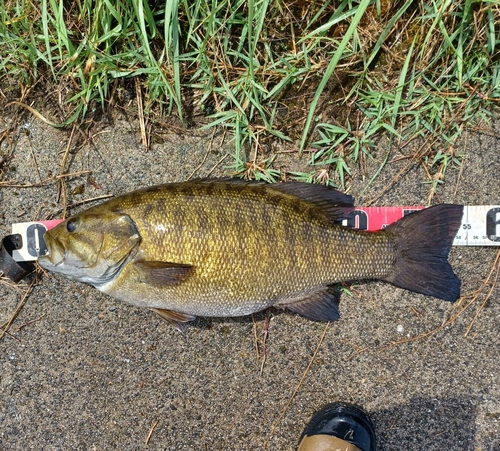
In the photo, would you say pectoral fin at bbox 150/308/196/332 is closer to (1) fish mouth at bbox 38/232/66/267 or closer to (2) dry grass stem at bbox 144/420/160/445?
(1) fish mouth at bbox 38/232/66/267

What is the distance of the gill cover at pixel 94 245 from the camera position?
7.13 feet

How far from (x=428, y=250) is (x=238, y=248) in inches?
45.8

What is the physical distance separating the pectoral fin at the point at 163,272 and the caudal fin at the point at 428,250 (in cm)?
126

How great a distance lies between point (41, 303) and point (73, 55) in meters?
1.67

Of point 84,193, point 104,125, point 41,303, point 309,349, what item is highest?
point 104,125

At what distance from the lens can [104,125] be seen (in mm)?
2662

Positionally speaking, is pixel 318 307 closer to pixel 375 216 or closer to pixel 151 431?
pixel 375 216

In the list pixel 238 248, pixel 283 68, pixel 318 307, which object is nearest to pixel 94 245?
pixel 238 248

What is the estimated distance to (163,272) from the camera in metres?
2.14

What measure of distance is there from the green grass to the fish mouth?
0.88m

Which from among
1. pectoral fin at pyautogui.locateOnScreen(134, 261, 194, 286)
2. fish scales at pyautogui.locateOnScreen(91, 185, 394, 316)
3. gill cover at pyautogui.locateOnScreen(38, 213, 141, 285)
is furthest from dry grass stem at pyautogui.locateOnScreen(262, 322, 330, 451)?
gill cover at pyautogui.locateOnScreen(38, 213, 141, 285)

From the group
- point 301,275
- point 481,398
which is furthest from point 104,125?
point 481,398

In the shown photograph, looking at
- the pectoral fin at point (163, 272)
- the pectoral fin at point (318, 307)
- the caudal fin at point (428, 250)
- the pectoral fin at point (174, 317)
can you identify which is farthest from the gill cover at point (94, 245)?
the caudal fin at point (428, 250)

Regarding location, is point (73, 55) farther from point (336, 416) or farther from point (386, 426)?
point (386, 426)
